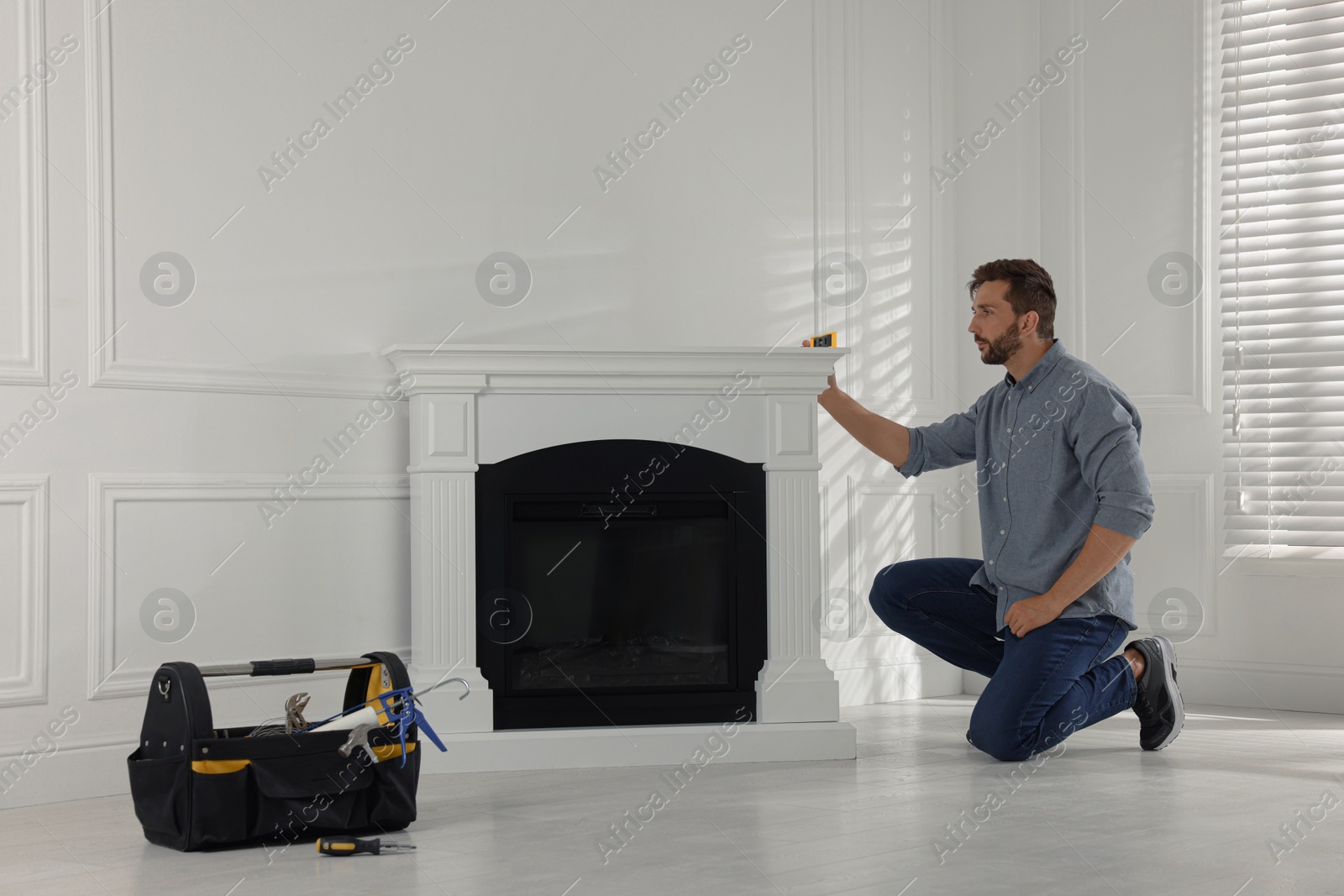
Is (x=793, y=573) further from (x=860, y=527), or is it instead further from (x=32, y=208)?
(x=32, y=208)

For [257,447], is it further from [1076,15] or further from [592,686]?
[1076,15]

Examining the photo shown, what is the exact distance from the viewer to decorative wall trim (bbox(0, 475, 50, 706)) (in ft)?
9.59

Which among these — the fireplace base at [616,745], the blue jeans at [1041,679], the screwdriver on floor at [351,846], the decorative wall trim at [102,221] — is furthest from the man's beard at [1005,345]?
the decorative wall trim at [102,221]

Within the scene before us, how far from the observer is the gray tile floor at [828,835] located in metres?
2.08

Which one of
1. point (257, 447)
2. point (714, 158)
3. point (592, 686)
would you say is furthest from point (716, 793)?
point (714, 158)

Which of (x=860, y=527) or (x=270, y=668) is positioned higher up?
(x=860, y=527)

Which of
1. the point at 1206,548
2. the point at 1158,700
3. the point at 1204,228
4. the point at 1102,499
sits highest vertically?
the point at 1204,228

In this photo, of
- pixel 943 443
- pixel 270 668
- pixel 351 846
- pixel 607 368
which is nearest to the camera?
pixel 351 846

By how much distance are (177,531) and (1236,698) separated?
3.44 meters

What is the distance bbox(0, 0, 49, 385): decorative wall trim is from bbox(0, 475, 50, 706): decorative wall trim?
26cm

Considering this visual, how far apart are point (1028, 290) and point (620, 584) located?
4.51 feet

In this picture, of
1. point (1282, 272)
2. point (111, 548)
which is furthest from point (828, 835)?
point (1282, 272)

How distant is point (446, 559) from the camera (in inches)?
127

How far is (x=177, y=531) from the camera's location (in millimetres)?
3188
